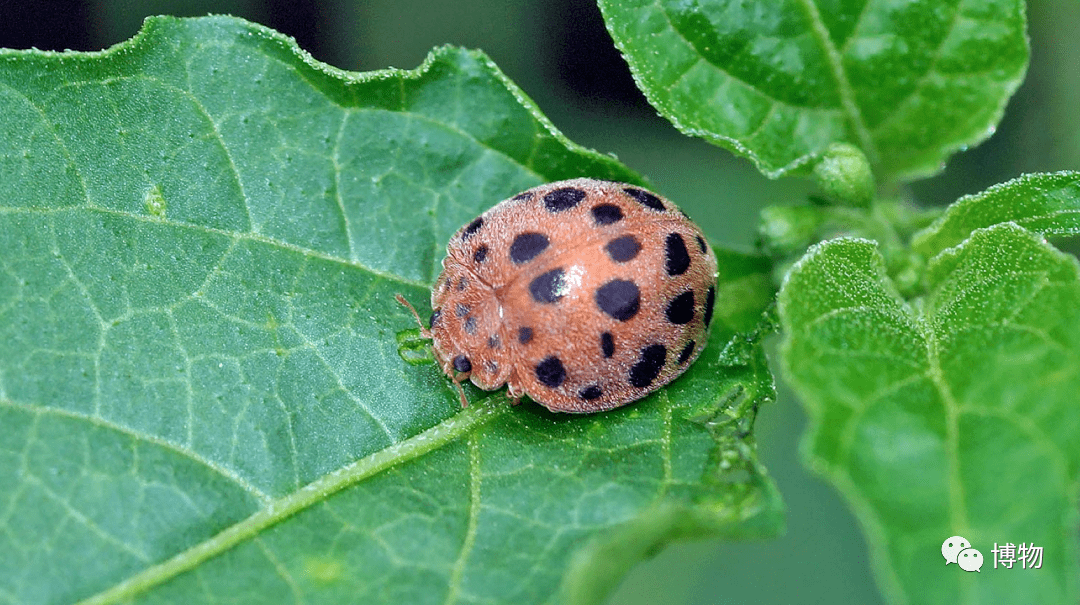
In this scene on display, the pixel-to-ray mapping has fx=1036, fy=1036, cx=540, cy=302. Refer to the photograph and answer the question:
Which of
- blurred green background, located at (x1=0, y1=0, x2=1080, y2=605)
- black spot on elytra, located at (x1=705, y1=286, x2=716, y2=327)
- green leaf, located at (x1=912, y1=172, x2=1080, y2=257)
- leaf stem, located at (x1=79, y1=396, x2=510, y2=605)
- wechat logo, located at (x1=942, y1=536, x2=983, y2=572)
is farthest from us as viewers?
blurred green background, located at (x1=0, y1=0, x2=1080, y2=605)

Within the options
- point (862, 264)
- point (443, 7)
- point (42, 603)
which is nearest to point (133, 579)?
point (42, 603)

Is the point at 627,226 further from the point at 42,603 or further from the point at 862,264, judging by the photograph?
the point at 42,603

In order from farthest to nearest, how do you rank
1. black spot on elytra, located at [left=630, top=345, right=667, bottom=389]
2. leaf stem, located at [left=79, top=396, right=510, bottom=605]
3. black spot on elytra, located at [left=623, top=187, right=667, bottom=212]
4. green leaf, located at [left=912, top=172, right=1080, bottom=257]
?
black spot on elytra, located at [left=623, top=187, right=667, bottom=212] → black spot on elytra, located at [left=630, top=345, right=667, bottom=389] → green leaf, located at [left=912, top=172, right=1080, bottom=257] → leaf stem, located at [left=79, top=396, right=510, bottom=605]

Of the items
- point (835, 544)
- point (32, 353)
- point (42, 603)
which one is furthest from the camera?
point (835, 544)

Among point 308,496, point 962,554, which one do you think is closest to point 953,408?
Answer: point 962,554

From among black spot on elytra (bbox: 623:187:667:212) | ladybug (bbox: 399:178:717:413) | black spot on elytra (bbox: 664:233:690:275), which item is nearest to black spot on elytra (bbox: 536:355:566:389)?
ladybug (bbox: 399:178:717:413)

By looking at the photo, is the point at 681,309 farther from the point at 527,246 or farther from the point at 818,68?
the point at 818,68

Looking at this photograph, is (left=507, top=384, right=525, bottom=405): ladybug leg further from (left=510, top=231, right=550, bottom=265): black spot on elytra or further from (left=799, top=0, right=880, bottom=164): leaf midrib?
(left=799, top=0, right=880, bottom=164): leaf midrib

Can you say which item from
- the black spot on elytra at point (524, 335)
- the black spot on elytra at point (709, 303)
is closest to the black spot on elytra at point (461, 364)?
the black spot on elytra at point (524, 335)

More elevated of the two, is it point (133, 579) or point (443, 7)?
point (443, 7)
